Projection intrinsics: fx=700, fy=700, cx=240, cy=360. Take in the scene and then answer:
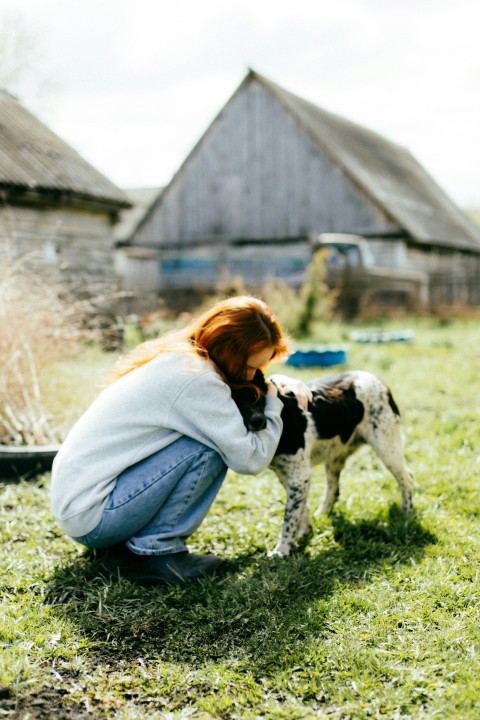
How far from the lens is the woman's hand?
11.9 feet

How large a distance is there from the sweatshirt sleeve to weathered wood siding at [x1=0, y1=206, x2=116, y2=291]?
29.1 ft

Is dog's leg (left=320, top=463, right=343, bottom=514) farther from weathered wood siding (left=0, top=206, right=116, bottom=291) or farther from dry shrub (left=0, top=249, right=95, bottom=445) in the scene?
weathered wood siding (left=0, top=206, right=116, bottom=291)

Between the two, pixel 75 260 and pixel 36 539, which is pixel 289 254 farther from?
pixel 36 539

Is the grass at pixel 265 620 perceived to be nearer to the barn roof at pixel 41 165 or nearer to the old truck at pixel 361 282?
the barn roof at pixel 41 165

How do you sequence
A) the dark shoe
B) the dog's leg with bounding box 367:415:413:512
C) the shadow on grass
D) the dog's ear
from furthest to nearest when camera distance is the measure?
A: the dog's leg with bounding box 367:415:413:512, the dog's ear, the dark shoe, the shadow on grass

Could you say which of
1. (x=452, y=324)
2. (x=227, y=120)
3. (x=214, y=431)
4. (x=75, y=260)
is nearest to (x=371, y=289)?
(x=452, y=324)

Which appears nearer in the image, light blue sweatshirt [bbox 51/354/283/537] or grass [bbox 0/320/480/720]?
grass [bbox 0/320/480/720]

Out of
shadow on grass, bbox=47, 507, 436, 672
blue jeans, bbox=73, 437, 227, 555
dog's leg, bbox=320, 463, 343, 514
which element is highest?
blue jeans, bbox=73, 437, 227, 555

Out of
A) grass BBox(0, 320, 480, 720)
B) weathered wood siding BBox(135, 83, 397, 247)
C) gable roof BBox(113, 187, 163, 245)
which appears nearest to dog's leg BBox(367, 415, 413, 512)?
grass BBox(0, 320, 480, 720)

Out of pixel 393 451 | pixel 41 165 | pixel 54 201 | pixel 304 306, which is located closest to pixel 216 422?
pixel 393 451

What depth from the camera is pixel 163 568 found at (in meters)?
3.27

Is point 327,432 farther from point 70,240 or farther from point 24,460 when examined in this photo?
point 70,240

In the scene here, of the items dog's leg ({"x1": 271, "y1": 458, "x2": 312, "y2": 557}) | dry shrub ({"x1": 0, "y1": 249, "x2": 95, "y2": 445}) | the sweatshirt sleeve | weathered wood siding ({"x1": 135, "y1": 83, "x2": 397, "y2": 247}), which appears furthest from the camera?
weathered wood siding ({"x1": 135, "y1": 83, "x2": 397, "y2": 247})

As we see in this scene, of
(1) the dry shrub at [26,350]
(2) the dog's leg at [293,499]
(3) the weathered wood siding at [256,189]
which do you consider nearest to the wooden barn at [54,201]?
(1) the dry shrub at [26,350]
